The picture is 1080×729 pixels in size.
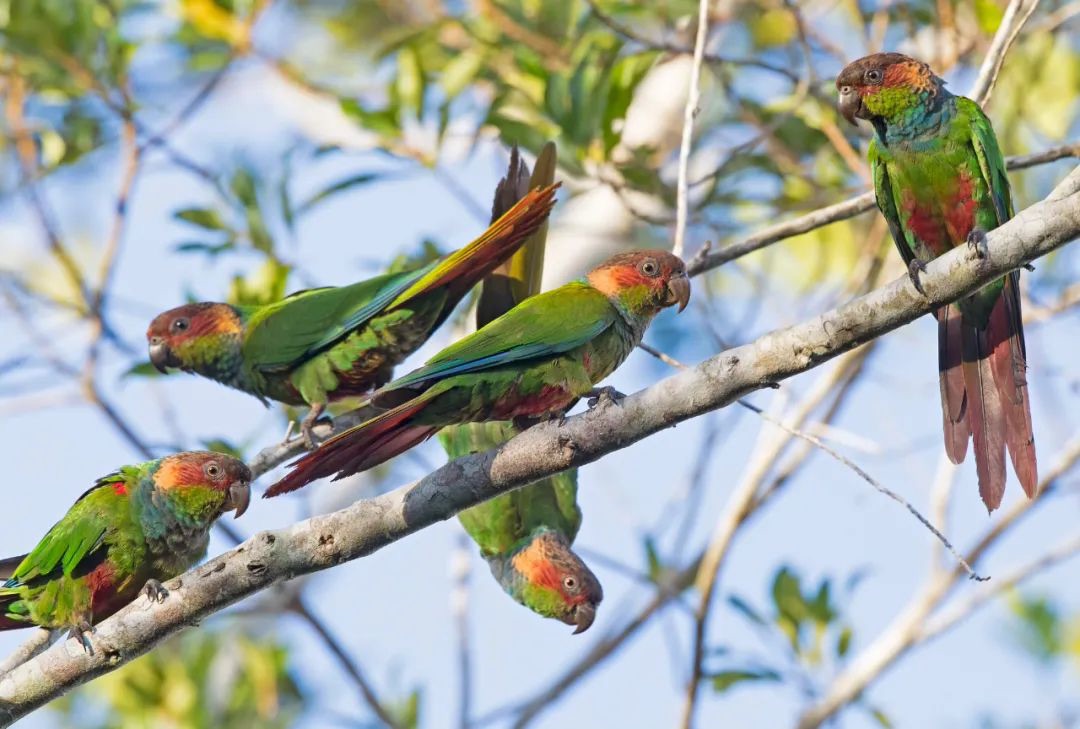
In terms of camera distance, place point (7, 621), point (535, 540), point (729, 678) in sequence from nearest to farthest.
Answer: point (7, 621) → point (535, 540) → point (729, 678)

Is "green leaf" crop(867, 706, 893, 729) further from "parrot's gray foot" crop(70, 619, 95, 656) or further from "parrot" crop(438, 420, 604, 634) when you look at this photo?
"parrot's gray foot" crop(70, 619, 95, 656)

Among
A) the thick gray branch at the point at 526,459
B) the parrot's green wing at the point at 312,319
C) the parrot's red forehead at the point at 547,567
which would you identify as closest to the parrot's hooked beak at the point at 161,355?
the parrot's green wing at the point at 312,319

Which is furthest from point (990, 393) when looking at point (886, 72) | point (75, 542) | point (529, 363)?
point (75, 542)

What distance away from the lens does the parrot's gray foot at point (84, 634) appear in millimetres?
3512

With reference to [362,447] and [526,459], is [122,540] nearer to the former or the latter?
[362,447]

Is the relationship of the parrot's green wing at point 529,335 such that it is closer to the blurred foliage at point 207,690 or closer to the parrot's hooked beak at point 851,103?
the parrot's hooked beak at point 851,103

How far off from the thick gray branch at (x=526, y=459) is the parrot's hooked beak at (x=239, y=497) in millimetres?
907

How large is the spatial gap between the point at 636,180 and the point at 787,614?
2.14 m

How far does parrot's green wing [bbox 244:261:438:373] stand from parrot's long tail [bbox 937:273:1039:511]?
205 centimetres

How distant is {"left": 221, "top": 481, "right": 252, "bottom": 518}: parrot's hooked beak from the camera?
450 cm

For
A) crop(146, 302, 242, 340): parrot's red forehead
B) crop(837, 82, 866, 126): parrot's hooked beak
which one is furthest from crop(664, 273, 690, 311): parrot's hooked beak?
crop(146, 302, 242, 340): parrot's red forehead

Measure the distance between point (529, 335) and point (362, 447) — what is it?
69 cm

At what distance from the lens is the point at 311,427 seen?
5.09 m

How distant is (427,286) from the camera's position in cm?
488
